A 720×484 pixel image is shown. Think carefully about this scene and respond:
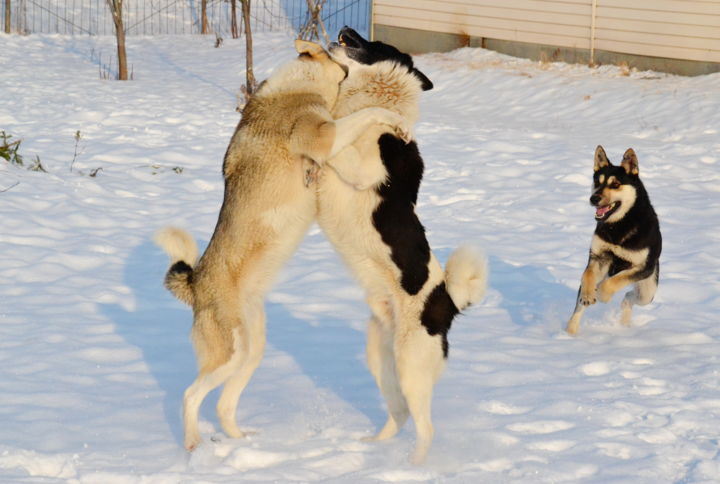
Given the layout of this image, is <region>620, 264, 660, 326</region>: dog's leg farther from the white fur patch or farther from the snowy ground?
the white fur patch

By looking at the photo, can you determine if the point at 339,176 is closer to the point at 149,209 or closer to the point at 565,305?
the point at 565,305

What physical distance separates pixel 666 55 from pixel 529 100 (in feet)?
8.54

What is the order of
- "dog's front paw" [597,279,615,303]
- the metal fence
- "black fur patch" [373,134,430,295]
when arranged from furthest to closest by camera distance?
1. the metal fence
2. "dog's front paw" [597,279,615,303]
3. "black fur patch" [373,134,430,295]

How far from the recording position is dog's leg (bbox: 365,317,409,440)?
4.35 m

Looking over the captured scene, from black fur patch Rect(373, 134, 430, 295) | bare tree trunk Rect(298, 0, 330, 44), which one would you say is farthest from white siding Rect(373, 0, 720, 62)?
black fur patch Rect(373, 134, 430, 295)

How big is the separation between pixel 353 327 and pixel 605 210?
6.30 ft

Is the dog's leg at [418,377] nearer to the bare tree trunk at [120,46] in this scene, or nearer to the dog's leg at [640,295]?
the dog's leg at [640,295]

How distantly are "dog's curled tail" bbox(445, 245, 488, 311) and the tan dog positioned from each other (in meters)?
0.64

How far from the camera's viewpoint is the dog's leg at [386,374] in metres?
4.35

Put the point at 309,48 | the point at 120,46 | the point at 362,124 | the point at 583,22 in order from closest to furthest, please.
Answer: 1. the point at 362,124
2. the point at 309,48
3. the point at 120,46
4. the point at 583,22

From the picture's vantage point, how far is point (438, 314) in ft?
13.7

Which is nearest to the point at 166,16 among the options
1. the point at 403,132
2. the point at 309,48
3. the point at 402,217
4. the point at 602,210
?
the point at 602,210

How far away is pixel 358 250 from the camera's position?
13.8 feet

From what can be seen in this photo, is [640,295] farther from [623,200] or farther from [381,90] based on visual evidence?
[381,90]
